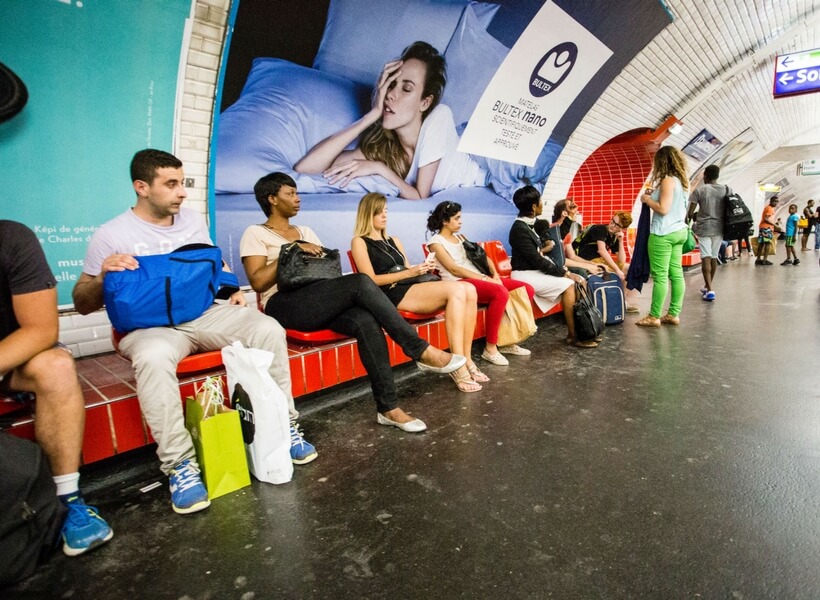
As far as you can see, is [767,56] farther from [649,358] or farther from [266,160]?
[266,160]

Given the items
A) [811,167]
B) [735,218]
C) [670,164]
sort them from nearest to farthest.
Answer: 1. [670,164]
2. [735,218]
3. [811,167]

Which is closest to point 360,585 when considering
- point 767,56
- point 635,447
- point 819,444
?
point 635,447

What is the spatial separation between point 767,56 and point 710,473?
10.7 metres

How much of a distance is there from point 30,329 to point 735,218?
6541mm

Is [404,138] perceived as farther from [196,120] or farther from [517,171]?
[517,171]

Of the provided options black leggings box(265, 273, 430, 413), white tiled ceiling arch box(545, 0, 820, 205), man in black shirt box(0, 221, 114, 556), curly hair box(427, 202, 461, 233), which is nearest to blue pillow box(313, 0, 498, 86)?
curly hair box(427, 202, 461, 233)

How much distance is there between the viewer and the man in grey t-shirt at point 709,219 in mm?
5430

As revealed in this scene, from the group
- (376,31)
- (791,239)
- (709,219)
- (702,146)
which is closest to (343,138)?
(376,31)

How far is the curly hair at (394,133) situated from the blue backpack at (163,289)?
2648mm

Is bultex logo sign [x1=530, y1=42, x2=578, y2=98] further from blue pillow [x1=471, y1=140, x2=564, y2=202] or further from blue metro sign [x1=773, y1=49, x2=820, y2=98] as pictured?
blue metro sign [x1=773, y1=49, x2=820, y2=98]

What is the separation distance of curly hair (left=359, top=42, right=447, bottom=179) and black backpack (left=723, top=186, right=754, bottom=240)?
3778 mm

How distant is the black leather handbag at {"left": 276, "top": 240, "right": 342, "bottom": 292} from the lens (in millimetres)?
2287

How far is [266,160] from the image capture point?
11.4 ft

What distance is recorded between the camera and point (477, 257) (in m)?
3.44
